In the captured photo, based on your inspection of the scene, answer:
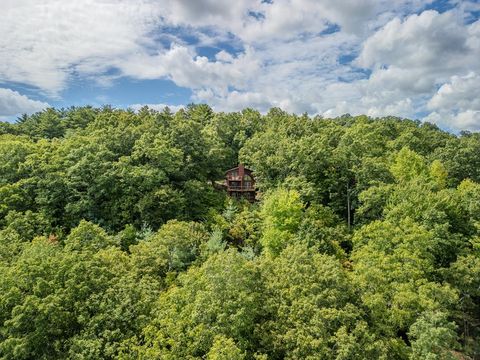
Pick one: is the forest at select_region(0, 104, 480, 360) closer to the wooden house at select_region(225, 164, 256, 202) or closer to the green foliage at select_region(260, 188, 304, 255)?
the green foliage at select_region(260, 188, 304, 255)

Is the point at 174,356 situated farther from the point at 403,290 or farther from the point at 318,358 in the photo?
the point at 403,290

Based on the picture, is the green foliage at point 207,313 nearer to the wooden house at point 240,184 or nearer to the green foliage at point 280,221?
the green foliage at point 280,221

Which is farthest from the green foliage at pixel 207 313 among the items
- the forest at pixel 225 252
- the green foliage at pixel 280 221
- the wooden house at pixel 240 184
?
the wooden house at pixel 240 184

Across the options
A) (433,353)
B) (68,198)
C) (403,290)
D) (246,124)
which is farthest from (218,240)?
(246,124)

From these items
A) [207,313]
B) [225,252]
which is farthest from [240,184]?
[207,313]

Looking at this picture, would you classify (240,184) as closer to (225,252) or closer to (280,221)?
(280,221)

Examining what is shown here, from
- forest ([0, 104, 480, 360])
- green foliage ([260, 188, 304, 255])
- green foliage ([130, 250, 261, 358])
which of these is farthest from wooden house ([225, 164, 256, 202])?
green foliage ([130, 250, 261, 358])
